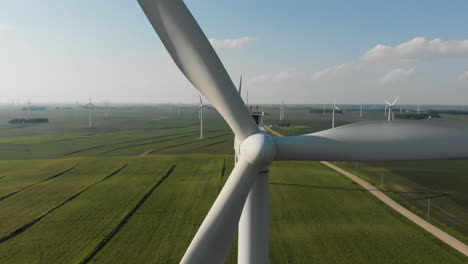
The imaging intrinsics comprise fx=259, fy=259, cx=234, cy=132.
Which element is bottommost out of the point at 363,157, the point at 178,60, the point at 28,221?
the point at 28,221

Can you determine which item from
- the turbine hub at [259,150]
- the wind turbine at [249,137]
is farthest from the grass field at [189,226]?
the turbine hub at [259,150]

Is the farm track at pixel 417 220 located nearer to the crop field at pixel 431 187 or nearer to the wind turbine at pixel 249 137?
the crop field at pixel 431 187

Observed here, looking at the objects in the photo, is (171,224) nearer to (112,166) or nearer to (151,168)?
(151,168)

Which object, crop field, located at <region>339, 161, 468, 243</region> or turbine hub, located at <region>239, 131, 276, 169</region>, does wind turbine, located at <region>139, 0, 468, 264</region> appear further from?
crop field, located at <region>339, 161, 468, 243</region>

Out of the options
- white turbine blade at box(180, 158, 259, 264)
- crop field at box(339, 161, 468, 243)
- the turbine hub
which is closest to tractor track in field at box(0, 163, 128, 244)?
white turbine blade at box(180, 158, 259, 264)

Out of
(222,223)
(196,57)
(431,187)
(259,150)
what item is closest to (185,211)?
(222,223)

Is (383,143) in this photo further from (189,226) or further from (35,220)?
(35,220)

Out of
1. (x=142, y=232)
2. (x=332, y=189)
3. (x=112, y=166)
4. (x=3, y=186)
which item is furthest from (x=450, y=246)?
(x=3, y=186)

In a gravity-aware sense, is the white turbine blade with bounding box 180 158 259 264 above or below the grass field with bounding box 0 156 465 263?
above
